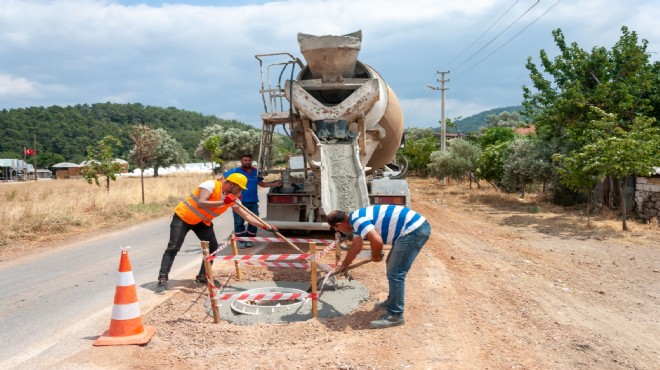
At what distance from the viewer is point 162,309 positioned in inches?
212

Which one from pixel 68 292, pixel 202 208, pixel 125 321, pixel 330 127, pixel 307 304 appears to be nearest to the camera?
pixel 125 321

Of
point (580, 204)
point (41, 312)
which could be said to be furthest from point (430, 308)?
point (580, 204)

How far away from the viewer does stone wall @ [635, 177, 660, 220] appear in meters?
13.4

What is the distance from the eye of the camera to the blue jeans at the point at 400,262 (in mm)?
4945

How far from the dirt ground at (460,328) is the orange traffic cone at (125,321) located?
3.8 inches

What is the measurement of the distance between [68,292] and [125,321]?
2.40m

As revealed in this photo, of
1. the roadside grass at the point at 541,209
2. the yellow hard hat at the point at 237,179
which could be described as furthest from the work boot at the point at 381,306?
the roadside grass at the point at 541,209

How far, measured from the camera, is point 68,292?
636 cm

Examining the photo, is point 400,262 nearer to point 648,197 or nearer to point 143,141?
point 648,197

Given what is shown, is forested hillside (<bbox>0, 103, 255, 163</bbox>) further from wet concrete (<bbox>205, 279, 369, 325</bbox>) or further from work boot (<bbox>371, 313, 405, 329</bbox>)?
work boot (<bbox>371, 313, 405, 329</bbox>)

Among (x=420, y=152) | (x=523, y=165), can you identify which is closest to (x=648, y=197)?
(x=523, y=165)

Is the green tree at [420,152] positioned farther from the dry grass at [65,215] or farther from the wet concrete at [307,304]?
the wet concrete at [307,304]

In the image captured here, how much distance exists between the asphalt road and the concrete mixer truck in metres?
2.19

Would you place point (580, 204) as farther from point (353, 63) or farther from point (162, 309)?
point (162, 309)
